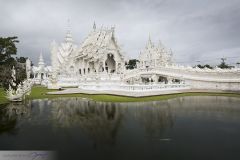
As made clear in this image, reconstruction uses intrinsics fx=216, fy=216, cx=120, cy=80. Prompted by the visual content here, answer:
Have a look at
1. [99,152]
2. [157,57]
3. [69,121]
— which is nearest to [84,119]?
[69,121]

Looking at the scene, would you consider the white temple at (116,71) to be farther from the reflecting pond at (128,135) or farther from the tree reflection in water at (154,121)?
the reflecting pond at (128,135)

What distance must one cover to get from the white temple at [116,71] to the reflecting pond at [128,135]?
1126 cm

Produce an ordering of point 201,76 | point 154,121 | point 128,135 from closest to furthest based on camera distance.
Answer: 1. point 128,135
2. point 154,121
3. point 201,76

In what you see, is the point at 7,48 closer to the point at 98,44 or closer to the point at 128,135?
the point at 98,44

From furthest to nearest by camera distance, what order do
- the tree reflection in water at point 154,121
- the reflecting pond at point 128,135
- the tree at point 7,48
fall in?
the tree at point 7,48, the tree reflection in water at point 154,121, the reflecting pond at point 128,135

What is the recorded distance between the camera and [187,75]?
28484mm

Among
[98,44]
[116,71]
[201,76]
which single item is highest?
[98,44]

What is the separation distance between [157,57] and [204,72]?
49.6 ft

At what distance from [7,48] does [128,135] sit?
39092 millimetres

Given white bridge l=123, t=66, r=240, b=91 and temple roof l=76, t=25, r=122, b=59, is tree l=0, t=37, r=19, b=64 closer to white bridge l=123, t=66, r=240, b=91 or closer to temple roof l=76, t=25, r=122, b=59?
temple roof l=76, t=25, r=122, b=59

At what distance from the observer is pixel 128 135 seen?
7.34 m

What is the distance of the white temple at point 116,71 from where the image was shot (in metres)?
24.8

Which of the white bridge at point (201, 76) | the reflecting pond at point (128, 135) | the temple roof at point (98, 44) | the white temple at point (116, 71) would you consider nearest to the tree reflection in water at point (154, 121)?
the reflecting pond at point (128, 135)

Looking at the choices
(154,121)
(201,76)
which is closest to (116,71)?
(201,76)
